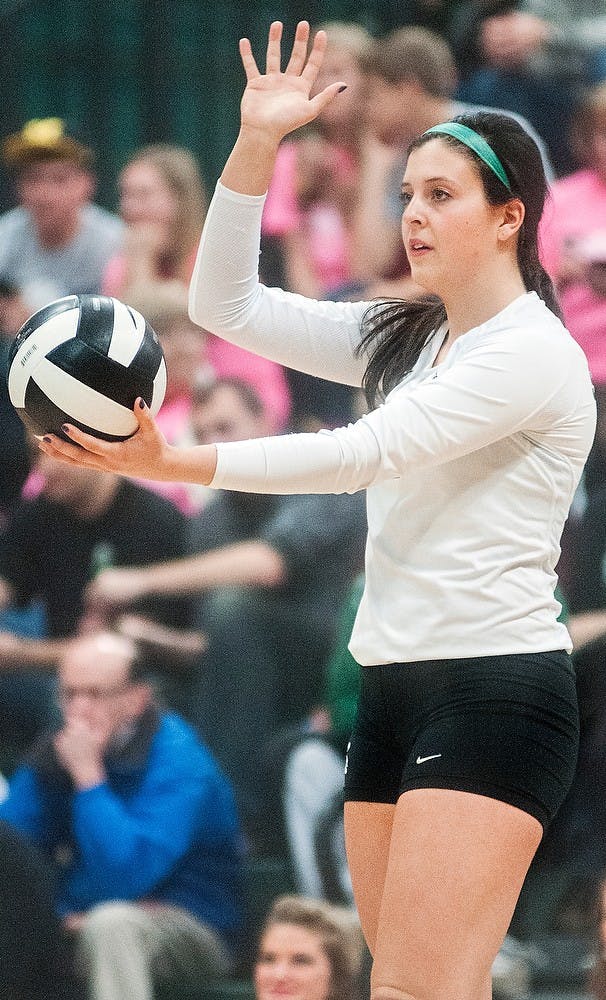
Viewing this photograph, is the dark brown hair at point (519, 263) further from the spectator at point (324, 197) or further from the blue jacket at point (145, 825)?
the spectator at point (324, 197)

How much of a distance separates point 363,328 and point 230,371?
104 inches

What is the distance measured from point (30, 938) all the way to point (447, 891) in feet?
8.40

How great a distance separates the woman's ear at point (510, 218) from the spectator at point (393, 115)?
2715mm

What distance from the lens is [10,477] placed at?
16.5 ft

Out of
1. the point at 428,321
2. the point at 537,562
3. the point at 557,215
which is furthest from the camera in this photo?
the point at 557,215

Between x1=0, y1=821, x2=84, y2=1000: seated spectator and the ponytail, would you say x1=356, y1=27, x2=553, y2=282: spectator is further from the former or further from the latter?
the ponytail

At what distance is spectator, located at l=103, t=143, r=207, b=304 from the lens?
5223 mm

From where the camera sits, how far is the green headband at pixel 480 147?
7.48ft

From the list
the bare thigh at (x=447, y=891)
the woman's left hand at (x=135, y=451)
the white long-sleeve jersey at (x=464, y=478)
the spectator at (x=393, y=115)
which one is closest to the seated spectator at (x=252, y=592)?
the spectator at (x=393, y=115)

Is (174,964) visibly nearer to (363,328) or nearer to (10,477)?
(10,477)

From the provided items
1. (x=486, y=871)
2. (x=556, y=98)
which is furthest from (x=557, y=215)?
(x=486, y=871)

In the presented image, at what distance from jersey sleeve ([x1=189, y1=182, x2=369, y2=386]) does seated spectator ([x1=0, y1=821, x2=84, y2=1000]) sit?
2403 mm

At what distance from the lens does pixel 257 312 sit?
2527 mm

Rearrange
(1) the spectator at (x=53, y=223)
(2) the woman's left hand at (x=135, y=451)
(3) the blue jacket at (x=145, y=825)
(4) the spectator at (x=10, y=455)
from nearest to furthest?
(2) the woman's left hand at (x=135, y=451) → (3) the blue jacket at (x=145, y=825) → (4) the spectator at (x=10, y=455) → (1) the spectator at (x=53, y=223)
